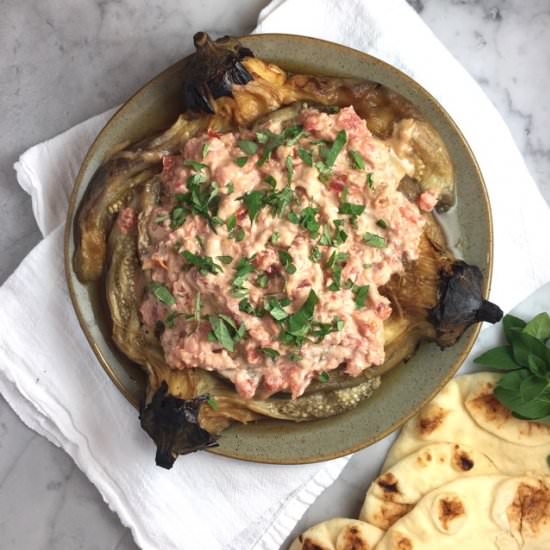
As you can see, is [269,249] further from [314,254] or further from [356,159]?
[356,159]

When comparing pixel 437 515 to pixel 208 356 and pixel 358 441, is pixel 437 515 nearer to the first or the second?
pixel 358 441

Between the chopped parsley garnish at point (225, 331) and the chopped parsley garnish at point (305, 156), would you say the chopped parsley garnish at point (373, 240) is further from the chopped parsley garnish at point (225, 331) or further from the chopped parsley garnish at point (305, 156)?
the chopped parsley garnish at point (225, 331)

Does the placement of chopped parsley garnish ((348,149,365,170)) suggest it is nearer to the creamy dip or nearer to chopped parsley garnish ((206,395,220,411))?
the creamy dip

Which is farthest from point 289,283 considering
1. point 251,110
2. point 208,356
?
point 251,110

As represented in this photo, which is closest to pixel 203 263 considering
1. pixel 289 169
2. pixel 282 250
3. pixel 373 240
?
pixel 282 250

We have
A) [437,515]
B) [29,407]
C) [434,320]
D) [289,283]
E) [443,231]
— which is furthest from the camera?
[29,407]

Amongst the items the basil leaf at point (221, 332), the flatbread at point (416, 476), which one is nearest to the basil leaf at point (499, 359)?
the flatbread at point (416, 476)
